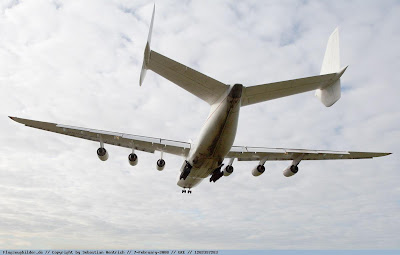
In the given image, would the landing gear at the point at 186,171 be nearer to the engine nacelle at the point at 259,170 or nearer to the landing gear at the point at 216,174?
the landing gear at the point at 216,174

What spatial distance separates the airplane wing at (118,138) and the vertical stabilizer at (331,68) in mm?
7139

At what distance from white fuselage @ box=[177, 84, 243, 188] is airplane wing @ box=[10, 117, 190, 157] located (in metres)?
1.86

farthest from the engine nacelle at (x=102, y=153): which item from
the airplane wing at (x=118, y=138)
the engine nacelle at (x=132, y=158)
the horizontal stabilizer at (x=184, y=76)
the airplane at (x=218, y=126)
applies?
the horizontal stabilizer at (x=184, y=76)

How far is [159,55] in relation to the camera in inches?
393

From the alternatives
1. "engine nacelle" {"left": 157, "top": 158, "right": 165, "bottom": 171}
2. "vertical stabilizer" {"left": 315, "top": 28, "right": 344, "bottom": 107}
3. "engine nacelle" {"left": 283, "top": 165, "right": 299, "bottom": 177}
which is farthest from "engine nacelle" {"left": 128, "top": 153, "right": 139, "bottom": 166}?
"vertical stabilizer" {"left": 315, "top": 28, "right": 344, "bottom": 107}

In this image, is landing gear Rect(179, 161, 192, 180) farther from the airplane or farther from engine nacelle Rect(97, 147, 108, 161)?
engine nacelle Rect(97, 147, 108, 161)

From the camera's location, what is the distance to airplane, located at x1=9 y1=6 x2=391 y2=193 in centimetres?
1105

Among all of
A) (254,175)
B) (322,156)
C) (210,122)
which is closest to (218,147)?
(210,122)

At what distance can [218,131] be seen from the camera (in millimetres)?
12391

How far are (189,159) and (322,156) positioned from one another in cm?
758

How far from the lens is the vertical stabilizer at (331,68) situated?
11.6 m

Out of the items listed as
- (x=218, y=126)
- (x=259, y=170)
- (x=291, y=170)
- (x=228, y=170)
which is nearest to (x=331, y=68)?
(x=218, y=126)

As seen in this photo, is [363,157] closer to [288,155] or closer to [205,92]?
[288,155]

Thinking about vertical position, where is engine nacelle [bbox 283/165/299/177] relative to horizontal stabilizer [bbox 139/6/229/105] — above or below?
above
